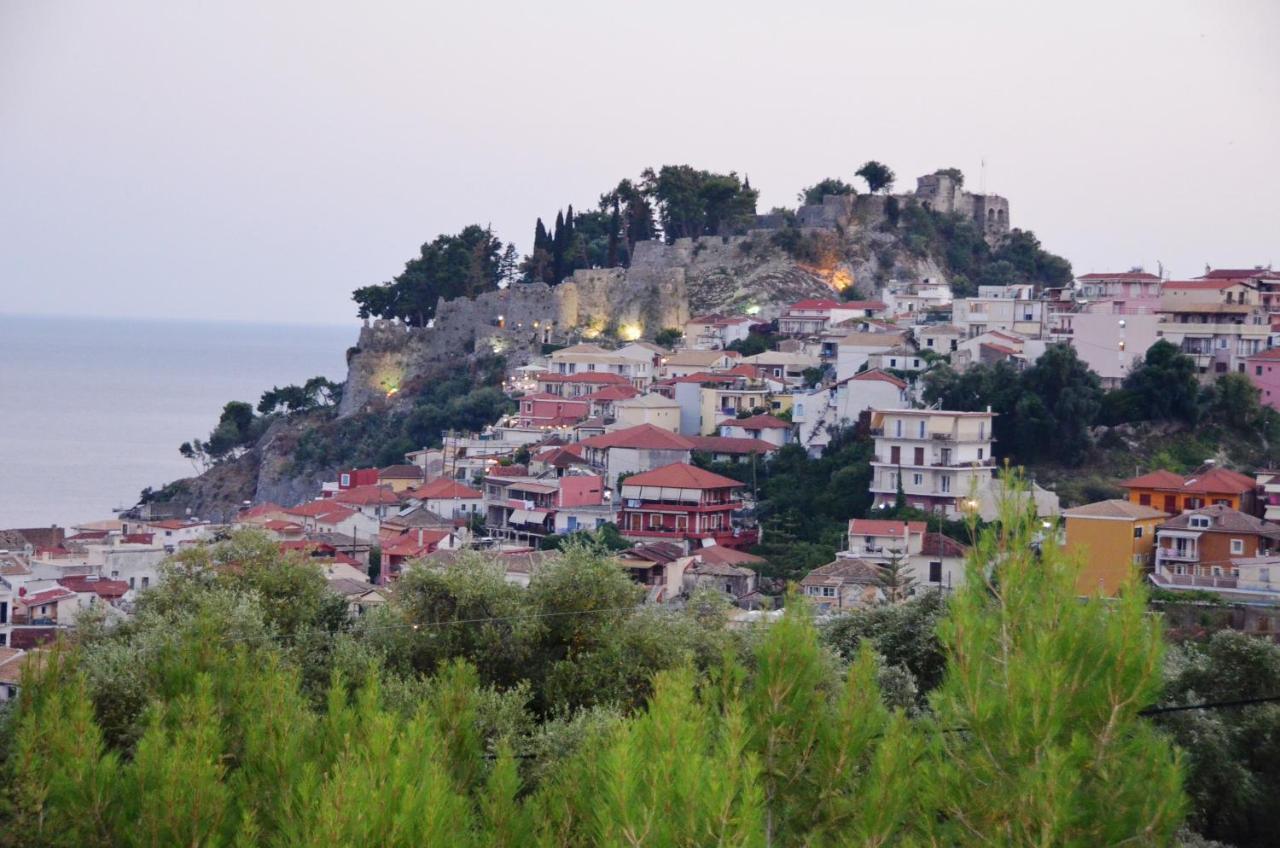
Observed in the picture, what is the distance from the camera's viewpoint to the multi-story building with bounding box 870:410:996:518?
3309cm

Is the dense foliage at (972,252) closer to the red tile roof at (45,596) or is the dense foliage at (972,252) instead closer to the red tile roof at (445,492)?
the red tile roof at (445,492)

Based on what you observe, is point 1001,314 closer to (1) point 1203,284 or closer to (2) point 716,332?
(1) point 1203,284

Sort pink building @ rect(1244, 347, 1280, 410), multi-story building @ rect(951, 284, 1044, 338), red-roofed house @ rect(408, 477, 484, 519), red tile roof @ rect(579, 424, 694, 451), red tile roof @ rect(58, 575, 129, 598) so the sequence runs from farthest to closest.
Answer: multi-story building @ rect(951, 284, 1044, 338), red-roofed house @ rect(408, 477, 484, 519), red tile roof @ rect(579, 424, 694, 451), pink building @ rect(1244, 347, 1280, 410), red tile roof @ rect(58, 575, 129, 598)

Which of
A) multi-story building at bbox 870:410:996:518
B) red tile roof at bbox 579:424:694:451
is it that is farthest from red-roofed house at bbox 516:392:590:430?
multi-story building at bbox 870:410:996:518

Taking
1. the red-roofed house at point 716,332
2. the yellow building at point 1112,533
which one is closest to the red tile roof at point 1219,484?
the yellow building at point 1112,533

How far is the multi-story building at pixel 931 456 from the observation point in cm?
3309

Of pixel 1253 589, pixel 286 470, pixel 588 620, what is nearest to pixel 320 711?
pixel 588 620

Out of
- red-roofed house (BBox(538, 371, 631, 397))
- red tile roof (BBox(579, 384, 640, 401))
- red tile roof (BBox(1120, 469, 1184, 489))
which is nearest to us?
red tile roof (BBox(1120, 469, 1184, 489))

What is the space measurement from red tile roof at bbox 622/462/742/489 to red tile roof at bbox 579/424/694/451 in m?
2.37

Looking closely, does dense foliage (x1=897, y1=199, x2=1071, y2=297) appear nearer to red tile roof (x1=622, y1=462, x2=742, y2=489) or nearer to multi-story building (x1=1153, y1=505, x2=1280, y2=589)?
red tile roof (x1=622, y1=462, x2=742, y2=489)

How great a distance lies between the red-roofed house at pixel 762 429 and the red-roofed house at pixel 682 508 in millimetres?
4248

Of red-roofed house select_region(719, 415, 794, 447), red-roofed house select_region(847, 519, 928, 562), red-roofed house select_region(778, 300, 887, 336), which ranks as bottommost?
red-roofed house select_region(847, 519, 928, 562)

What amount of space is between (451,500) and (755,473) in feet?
23.1

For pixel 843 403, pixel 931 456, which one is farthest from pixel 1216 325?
pixel 931 456
